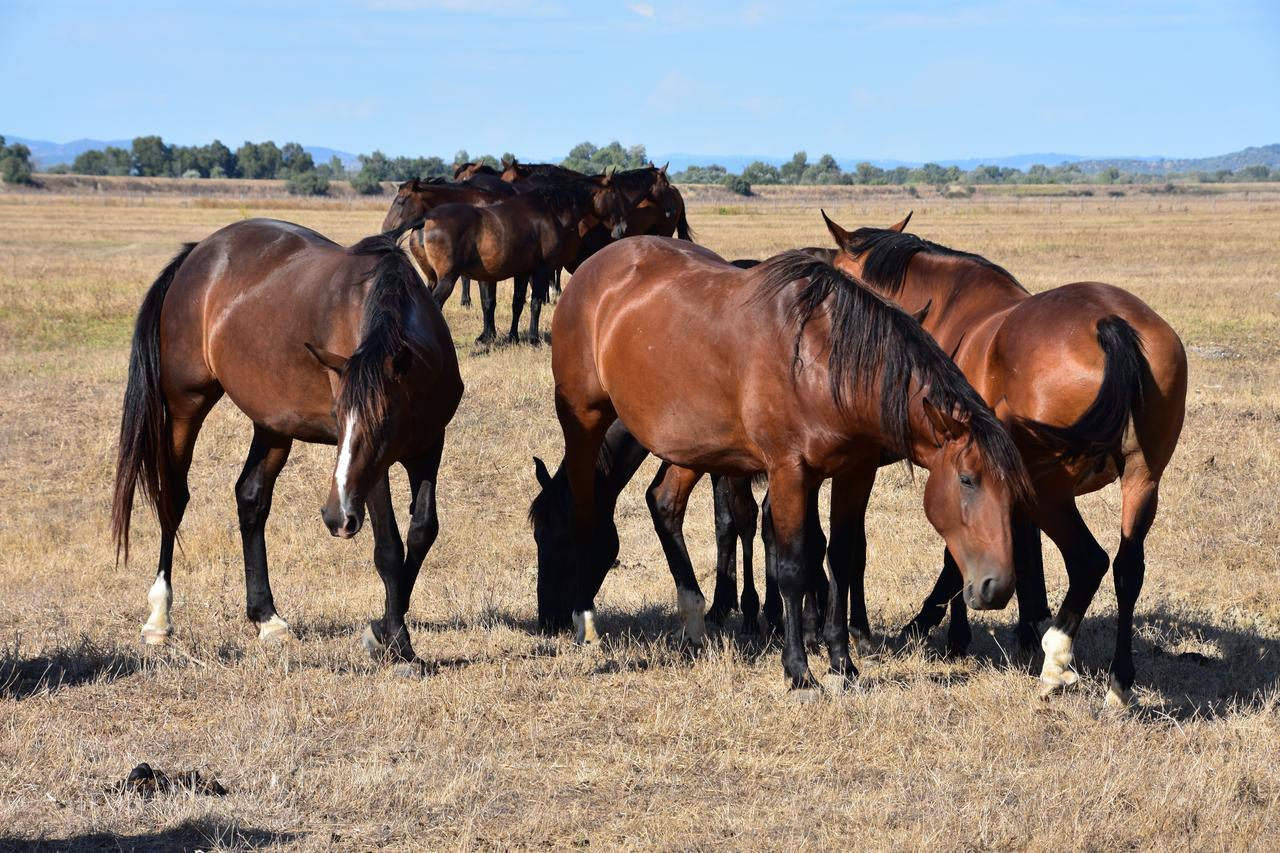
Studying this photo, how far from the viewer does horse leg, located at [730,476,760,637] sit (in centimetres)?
674

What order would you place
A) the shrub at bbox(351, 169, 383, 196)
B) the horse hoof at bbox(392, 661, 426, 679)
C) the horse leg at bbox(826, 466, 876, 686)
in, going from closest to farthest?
1. the horse leg at bbox(826, 466, 876, 686)
2. the horse hoof at bbox(392, 661, 426, 679)
3. the shrub at bbox(351, 169, 383, 196)

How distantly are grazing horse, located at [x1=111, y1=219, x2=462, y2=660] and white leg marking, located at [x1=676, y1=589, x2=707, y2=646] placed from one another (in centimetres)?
135

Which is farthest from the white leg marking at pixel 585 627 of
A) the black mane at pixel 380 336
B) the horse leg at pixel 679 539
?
the black mane at pixel 380 336

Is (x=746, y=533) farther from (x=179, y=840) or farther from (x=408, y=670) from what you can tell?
(x=179, y=840)

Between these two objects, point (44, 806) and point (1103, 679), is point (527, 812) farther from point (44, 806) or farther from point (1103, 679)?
point (1103, 679)

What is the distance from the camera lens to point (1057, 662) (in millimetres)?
5398

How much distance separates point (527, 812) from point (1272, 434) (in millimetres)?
8426

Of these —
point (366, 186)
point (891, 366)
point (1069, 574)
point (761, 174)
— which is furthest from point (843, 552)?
point (761, 174)

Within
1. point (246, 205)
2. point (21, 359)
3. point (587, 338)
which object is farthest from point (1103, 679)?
point (246, 205)

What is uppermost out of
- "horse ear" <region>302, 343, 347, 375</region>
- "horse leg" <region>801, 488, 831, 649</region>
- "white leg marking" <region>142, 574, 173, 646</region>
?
"horse ear" <region>302, 343, 347, 375</region>

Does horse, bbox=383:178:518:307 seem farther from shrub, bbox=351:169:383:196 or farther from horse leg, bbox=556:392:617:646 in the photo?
shrub, bbox=351:169:383:196

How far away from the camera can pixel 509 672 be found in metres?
5.82

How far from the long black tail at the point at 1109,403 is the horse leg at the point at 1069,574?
34 cm

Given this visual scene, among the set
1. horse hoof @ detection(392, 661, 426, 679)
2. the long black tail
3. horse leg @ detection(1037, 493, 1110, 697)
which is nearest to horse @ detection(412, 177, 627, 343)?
horse hoof @ detection(392, 661, 426, 679)
